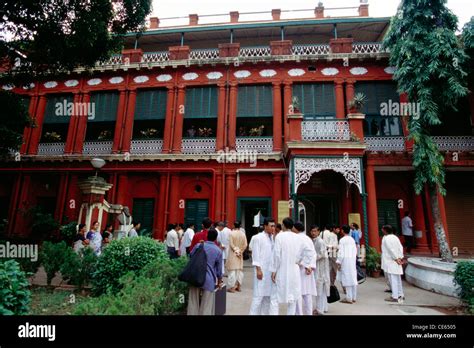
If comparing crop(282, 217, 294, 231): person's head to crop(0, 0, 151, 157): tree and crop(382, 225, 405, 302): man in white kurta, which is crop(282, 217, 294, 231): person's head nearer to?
crop(382, 225, 405, 302): man in white kurta

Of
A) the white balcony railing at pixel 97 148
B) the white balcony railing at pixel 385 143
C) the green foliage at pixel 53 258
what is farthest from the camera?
→ the white balcony railing at pixel 97 148

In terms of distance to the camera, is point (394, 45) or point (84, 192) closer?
point (84, 192)

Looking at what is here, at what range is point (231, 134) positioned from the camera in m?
14.0

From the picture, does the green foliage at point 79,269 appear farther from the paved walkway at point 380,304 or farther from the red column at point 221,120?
the red column at point 221,120

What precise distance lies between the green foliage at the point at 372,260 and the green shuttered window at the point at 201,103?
9.48m

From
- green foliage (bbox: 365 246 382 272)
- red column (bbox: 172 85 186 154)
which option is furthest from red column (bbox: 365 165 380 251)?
red column (bbox: 172 85 186 154)

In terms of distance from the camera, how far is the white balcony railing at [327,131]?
11.2 m

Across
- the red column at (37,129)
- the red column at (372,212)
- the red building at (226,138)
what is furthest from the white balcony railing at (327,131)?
the red column at (37,129)

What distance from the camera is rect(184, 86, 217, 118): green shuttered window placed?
577 inches

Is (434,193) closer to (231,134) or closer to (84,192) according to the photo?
(231,134)

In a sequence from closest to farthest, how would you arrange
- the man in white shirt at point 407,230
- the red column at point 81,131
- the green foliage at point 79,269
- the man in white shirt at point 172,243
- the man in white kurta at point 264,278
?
1. the man in white kurta at point 264,278
2. the green foliage at point 79,269
3. the man in white shirt at point 172,243
4. the man in white shirt at point 407,230
5. the red column at point 81,131
